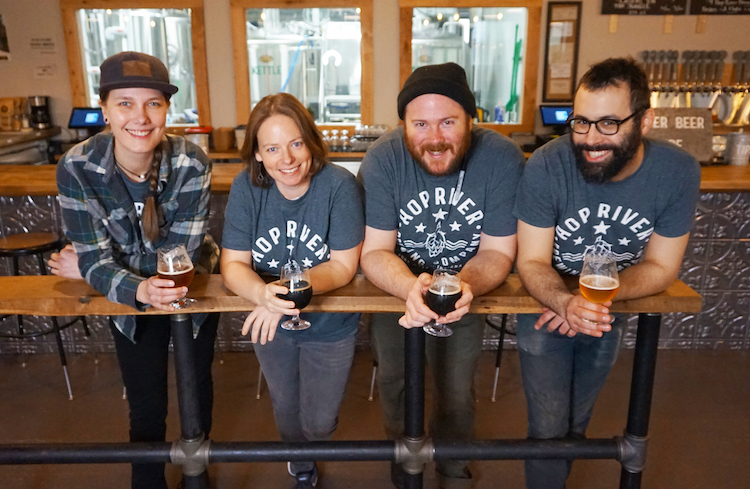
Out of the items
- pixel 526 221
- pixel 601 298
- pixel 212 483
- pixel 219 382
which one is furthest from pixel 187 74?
pixel 601 298

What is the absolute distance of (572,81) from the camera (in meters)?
5.37

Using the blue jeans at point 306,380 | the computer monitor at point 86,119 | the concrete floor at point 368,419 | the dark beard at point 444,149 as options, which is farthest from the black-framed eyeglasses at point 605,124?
the computer monitor at point 86,119

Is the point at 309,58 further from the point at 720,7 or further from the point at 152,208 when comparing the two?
the point at 152,208

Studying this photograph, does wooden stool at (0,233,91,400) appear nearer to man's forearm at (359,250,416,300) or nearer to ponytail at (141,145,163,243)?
ponytail at (141,145,163,243)

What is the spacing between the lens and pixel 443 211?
1.80 meters

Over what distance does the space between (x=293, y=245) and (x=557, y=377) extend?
0.92 meters

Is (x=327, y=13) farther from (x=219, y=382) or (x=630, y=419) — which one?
(x=630, y=419)

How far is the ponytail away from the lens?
1711 millimetres

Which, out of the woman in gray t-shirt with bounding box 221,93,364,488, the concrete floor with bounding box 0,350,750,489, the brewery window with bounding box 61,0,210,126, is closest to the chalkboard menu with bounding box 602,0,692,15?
the concrete floor with bounding box 0,350,750,489

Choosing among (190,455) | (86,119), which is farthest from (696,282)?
(86,119)

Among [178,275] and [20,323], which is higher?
[178,275]

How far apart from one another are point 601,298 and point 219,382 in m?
2.18

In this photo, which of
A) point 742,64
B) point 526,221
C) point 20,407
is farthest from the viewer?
point 742,64

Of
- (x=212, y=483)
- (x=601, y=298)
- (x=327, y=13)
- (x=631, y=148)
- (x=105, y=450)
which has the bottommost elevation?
(x=212, y=483)
